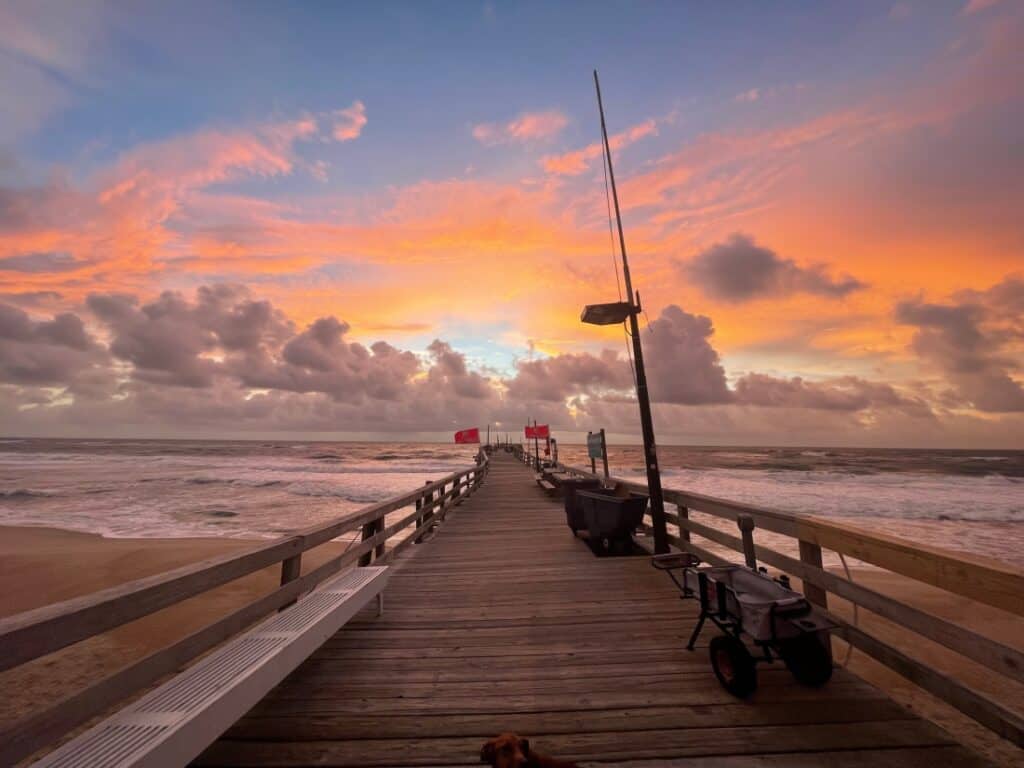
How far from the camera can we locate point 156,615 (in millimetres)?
8555

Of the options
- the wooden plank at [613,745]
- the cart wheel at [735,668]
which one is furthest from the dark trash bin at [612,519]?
the wooden plank at [613,745]

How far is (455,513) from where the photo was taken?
38.8 ft

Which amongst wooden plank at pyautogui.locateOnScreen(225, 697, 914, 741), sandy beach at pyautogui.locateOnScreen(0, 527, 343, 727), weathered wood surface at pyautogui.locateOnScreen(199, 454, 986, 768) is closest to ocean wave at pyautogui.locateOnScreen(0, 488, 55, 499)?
sandy beach at pyautogui.locateOnScreen(0, 527, 343, 727)

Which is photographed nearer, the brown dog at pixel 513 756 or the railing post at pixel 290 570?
the brown dog at pixel 513 756

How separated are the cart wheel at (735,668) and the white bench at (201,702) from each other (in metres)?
2.75

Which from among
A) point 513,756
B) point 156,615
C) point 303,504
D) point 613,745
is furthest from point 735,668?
point 303,504

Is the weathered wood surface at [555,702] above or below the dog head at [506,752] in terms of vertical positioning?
below

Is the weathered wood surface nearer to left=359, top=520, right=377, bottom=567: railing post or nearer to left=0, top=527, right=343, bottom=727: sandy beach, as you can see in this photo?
left=359, top=520, right=377, bottom=567: railing post

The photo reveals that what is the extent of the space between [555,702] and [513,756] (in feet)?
3.37

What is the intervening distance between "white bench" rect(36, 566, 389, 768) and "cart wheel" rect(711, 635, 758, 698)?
275cm

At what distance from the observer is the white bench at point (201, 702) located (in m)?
1.86

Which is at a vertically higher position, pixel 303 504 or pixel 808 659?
pixel 808 659

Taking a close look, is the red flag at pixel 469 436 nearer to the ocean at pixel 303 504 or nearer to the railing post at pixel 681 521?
the ocean at pixel 303 504

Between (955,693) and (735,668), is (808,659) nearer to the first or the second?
(735,668)
